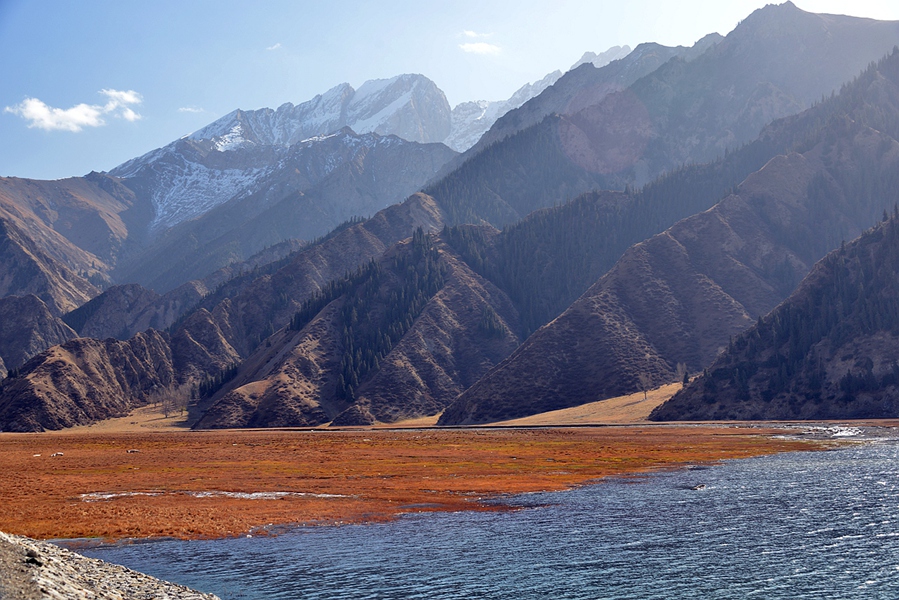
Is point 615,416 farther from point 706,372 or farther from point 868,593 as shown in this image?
point 868,593

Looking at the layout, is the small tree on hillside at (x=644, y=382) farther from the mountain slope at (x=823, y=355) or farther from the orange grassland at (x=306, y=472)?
the orange grassland at (x=306, y=472)

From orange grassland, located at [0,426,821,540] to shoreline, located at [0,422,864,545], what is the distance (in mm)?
152

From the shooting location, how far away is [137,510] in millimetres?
65812

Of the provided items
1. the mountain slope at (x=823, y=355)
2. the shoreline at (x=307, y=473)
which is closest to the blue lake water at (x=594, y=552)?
the shoreline at (x=307, y=473)

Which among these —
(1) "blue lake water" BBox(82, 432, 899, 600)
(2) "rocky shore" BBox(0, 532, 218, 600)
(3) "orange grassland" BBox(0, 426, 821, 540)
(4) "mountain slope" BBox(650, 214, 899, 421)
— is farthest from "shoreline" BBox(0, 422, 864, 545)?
(4) "mountain slope" BBox(650, 214, 899, 421)

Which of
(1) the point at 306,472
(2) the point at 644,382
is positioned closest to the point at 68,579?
(1) the point at 306,472

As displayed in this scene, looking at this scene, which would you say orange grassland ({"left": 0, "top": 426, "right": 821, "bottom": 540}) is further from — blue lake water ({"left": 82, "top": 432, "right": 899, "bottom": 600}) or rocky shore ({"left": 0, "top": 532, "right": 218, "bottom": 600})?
rocky shore ({"left": 0, "top": 532, "right": 218, "bottom": 600})

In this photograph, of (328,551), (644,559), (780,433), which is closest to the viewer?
(644,559)

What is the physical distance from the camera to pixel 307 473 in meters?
93.7

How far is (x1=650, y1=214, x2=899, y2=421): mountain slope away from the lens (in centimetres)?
15588

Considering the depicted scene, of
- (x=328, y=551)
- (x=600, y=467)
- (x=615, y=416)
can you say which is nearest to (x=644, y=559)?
(x=328, y=551)

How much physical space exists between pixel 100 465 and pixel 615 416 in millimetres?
109130

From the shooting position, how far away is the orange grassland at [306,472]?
63188 millimetres

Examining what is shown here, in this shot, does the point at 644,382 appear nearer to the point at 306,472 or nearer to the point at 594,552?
the point at 306,472
